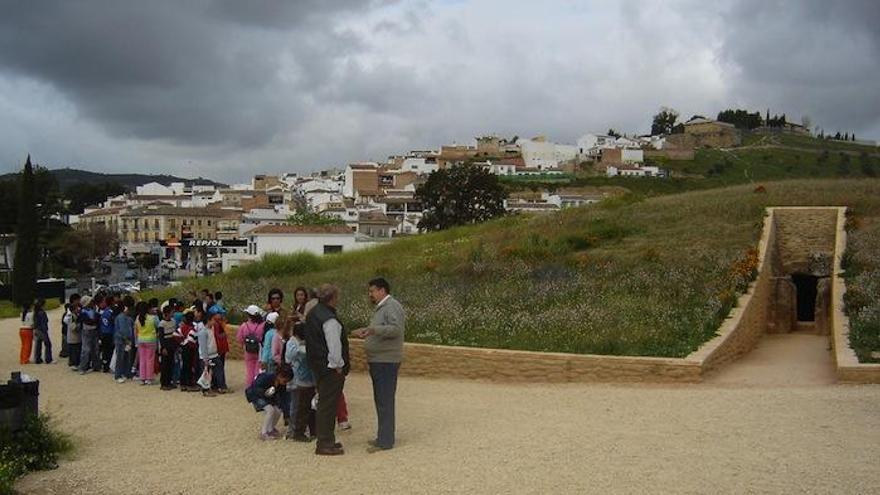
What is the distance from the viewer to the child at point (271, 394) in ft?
31.9

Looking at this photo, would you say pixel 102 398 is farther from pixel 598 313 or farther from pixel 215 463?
pixel 598 313

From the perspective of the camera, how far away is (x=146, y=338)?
557 inches

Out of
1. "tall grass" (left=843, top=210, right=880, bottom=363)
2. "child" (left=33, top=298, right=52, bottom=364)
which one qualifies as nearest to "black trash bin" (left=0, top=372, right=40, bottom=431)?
"child" (left=33, top=298, right=52, bottom=364)

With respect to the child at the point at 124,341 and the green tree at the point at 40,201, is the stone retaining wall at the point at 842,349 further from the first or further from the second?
the green tree at the point at 40,201

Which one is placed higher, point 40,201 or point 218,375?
point 40,201

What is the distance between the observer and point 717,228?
25.1 m

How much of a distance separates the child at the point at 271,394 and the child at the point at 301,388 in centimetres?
22

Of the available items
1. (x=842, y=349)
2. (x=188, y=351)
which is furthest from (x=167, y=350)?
(x=842, y=349)

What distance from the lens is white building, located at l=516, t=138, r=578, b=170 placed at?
142875mm

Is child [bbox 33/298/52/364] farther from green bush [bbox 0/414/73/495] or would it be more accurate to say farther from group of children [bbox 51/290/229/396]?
green bush [bbox 0/414/73/495]

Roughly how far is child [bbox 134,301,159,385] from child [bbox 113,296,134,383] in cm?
40

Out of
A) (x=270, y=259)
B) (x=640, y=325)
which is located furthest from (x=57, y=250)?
(x=640, y=325)

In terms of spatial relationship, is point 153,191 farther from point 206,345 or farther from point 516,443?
point 516,443

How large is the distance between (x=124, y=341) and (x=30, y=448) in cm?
612
